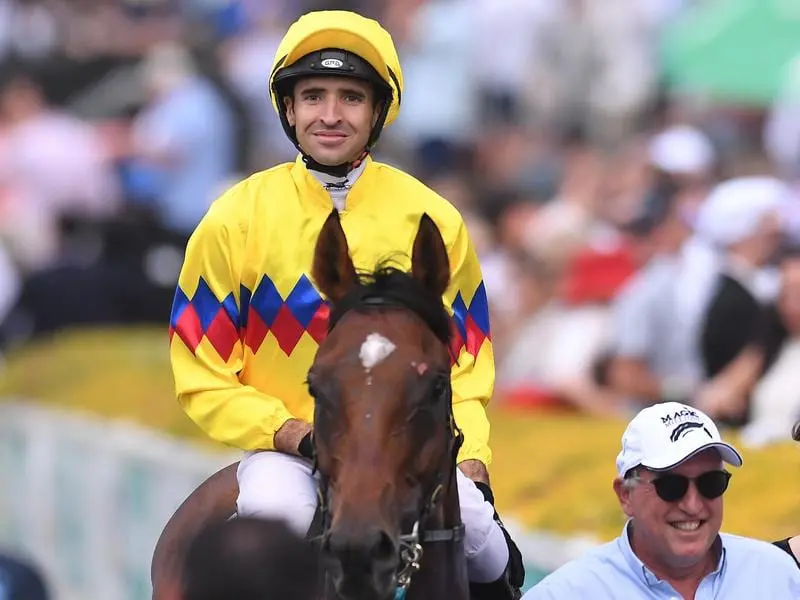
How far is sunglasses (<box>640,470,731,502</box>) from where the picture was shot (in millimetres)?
5789

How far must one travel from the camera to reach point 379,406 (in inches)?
206

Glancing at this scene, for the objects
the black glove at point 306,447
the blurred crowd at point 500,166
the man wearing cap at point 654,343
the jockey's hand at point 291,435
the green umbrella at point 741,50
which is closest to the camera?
the black glove at point 306,447

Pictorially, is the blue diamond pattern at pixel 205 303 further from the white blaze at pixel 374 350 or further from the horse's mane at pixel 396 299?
the white blaze at pixel 374 350

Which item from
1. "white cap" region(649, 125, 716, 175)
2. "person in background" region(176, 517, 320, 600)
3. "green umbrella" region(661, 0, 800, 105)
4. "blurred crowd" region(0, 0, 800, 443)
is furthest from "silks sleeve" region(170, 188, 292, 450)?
"green umbrella" region(661, 0, 800, 105)

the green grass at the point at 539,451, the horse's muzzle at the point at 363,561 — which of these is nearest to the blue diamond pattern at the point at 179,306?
the horse's muzzle at the point at 363,561

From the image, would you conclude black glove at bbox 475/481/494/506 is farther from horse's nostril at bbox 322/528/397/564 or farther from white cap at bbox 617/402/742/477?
horse's nostril at bbox 322/528/397/564

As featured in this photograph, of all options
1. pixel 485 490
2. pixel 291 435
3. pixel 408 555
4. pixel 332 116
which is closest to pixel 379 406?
pixel 408 555

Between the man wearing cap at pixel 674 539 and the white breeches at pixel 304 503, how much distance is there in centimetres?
16

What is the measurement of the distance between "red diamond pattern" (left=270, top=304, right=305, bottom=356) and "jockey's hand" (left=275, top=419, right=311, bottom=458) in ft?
0.87

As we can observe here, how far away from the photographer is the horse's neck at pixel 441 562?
5.54m

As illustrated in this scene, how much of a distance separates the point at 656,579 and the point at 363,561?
111cm

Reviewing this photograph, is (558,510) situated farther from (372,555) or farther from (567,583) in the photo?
(372,555)

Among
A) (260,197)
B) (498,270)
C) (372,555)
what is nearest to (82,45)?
(498,270)

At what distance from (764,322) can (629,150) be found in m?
6.17
